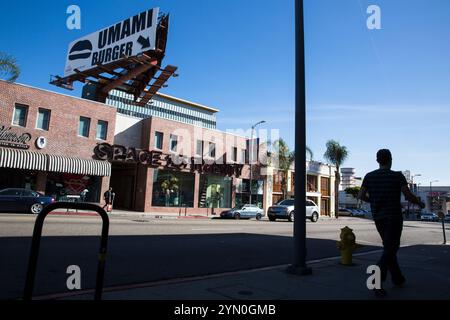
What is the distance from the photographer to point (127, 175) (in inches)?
1345

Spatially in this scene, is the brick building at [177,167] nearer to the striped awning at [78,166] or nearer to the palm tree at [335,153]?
the striped awning at [78,166]

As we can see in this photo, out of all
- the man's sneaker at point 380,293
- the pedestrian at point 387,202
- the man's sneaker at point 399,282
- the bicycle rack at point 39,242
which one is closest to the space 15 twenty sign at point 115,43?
the pedestrian at point 387,202

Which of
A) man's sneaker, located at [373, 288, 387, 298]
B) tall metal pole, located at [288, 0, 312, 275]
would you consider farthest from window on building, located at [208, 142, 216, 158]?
man's sneaker, located at [373, 288, 387, 298]

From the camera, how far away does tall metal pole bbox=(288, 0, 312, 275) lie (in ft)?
22.2

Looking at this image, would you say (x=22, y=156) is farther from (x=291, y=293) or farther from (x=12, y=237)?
(x=291, y=293)

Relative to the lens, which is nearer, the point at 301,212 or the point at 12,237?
the point at 301,212

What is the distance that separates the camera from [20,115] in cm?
2544

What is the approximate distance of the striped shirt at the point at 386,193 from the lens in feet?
17.6

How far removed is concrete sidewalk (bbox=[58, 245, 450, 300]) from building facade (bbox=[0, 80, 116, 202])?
879 inches

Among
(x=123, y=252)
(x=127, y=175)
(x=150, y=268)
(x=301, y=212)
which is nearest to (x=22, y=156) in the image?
(x=127, y=175)

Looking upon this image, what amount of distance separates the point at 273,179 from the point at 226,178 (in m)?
7.78

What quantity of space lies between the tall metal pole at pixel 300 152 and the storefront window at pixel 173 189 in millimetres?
26309
